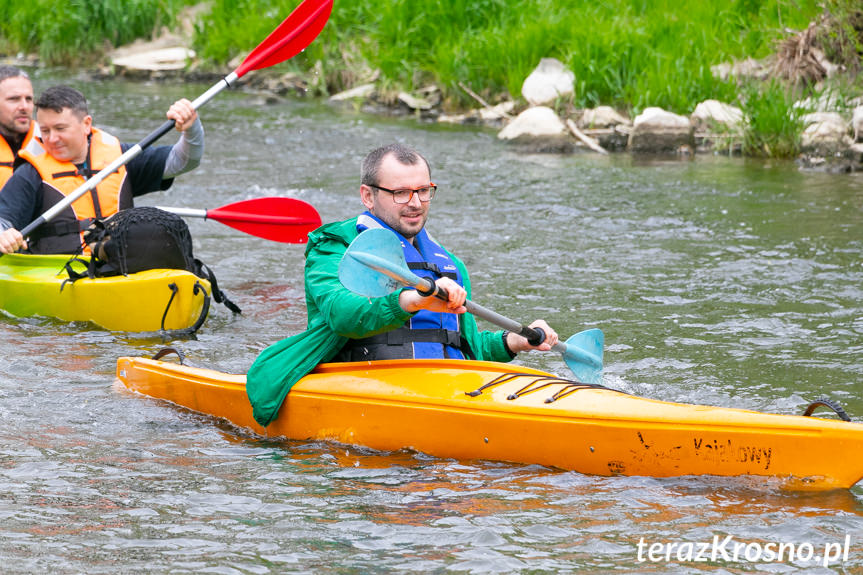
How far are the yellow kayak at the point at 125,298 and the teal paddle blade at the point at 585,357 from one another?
2104mm

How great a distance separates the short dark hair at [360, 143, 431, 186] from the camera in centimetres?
358

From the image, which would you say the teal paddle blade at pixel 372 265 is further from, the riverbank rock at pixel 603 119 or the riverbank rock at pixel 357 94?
the riverbank rock at pixel 357 94

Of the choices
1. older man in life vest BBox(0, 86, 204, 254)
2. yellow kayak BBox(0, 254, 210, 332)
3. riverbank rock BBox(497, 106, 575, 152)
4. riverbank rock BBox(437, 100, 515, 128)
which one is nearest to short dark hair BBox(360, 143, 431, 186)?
yellow kayak BBox(0, 254, 210, 332)

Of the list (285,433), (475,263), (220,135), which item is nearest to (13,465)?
(285,433)

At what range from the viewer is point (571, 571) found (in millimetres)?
2848

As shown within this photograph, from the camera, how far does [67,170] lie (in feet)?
18.8

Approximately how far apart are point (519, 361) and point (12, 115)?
295 centimetres

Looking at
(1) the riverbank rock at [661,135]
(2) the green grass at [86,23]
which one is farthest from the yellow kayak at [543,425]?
(2) the green grass at [86,23]

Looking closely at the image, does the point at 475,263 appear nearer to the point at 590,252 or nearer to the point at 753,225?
the point at 590,252

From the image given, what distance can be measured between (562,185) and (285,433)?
5.53 meters

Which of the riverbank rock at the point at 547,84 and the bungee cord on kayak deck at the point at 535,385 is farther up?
the riverbank rock at the point at 547,84

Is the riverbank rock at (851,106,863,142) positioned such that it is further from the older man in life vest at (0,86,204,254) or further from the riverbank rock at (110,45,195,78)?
the riverbank rock at (110,45,195,78)

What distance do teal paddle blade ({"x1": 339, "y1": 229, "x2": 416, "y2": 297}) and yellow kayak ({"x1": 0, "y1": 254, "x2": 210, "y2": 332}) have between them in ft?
7.43

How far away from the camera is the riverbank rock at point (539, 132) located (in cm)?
1078
